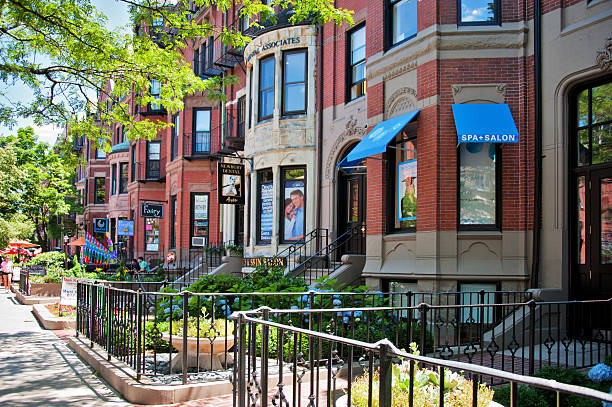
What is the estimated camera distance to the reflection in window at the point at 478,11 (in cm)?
1172

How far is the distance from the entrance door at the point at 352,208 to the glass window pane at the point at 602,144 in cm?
726

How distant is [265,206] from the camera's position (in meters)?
19.3

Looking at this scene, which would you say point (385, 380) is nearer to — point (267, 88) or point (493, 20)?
point (493, 20)

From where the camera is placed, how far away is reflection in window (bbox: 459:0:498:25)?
11.7m

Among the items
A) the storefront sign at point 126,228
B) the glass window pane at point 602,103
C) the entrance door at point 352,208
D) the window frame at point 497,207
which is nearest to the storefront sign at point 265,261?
the entrance door at point 352,208

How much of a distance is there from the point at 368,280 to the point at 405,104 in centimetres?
426

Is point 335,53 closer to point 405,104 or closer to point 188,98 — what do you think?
point 405,104

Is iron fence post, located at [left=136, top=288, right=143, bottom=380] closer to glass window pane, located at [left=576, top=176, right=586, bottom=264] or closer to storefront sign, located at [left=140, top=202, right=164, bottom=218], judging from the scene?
glass window pane, located at [left=576, top=176, right=586, bottom=264]

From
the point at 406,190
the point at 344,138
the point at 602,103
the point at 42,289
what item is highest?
the point at 344,138

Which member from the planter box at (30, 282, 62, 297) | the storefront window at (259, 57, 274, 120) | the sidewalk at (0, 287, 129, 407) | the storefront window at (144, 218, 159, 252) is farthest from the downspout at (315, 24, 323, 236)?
the storefront window at (144, 218, 159, 252)

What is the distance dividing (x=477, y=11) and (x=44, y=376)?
10.8 meters

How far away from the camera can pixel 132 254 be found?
117ft

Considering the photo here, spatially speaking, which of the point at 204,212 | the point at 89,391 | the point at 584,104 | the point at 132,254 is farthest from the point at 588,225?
the point at 132,254

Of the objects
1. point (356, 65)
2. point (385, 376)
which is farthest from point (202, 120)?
point (385, 376)
